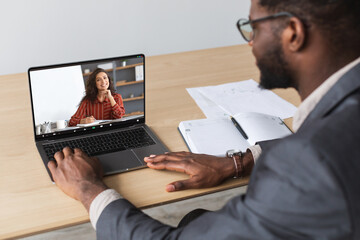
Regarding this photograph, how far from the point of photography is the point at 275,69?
3.40ft

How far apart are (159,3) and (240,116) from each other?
2.01 meters

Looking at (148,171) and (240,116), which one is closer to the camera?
(148,171)

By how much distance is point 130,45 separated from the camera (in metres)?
3.40

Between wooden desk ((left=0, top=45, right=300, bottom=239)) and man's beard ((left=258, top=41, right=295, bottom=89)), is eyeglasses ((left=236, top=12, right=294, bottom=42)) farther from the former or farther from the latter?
wooden desk ((left=0, top=45, right=300, bottom=239))

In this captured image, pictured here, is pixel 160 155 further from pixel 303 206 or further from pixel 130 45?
pixel 130 45

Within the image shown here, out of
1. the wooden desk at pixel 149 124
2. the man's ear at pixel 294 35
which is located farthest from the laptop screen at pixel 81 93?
the man's ear at pixel 294 35

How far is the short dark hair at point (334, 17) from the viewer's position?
892 mm

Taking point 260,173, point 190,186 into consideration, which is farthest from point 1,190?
point 260,173

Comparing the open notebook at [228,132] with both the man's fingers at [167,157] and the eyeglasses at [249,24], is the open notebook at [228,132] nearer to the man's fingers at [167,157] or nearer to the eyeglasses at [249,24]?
the man's fingers at [167,157]

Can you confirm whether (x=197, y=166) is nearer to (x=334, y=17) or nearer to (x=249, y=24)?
Answer: (x=249, y=24)

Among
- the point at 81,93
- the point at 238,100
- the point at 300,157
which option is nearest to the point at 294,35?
the point at 300,157

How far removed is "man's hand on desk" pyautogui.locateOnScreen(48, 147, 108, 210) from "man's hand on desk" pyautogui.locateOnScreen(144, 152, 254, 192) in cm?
17

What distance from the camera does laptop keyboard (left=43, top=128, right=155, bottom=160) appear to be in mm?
1387

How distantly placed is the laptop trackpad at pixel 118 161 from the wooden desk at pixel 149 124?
23 millimetres
